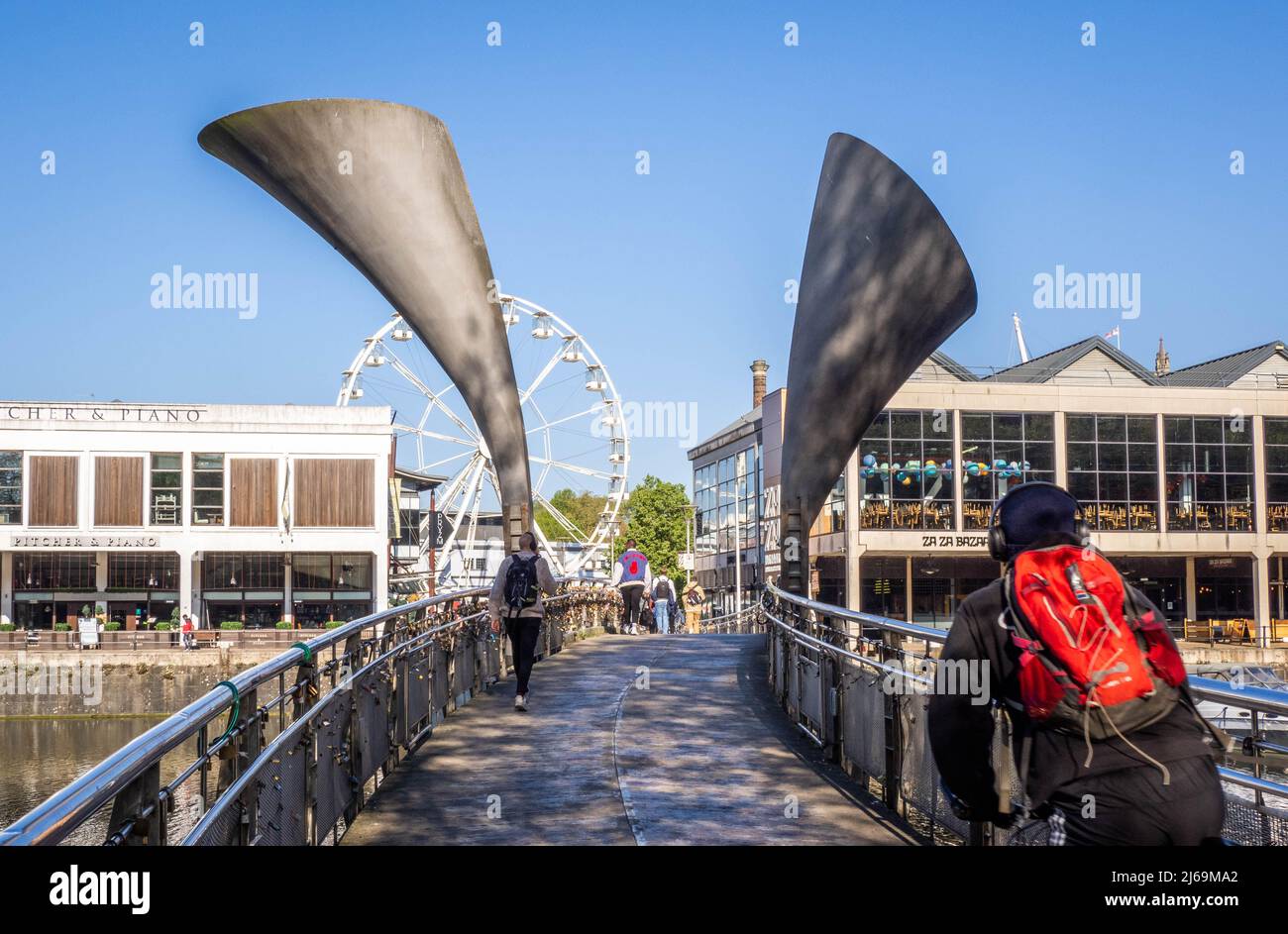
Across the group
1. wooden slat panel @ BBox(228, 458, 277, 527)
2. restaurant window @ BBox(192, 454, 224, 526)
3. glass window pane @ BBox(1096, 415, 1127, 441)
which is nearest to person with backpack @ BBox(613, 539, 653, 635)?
glass window pane @ BBox(1096, 415, 1127, 441)

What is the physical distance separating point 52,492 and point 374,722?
5188 cm

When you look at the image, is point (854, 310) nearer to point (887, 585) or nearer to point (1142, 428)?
point (887, 585)

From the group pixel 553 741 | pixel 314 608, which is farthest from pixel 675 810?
pixel 314 608

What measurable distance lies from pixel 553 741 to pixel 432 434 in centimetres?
4164

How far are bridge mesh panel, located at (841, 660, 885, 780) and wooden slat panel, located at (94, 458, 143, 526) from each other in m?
51.4

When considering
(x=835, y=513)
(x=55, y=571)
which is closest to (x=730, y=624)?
(x=835, y=513)

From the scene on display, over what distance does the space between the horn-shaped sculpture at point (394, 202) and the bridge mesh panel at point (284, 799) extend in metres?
10.2

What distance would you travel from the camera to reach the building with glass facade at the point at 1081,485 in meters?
46.5

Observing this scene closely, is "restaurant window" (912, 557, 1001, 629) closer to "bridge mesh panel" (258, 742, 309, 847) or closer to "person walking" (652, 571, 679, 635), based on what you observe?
"person walking" (652, 571, 679, 635)

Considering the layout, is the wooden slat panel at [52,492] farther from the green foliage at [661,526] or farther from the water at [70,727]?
the green foliage at [661,526]

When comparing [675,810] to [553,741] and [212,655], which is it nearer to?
[553,741]

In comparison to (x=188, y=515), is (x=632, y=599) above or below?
below

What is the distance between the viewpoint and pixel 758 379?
73062 millimetres
